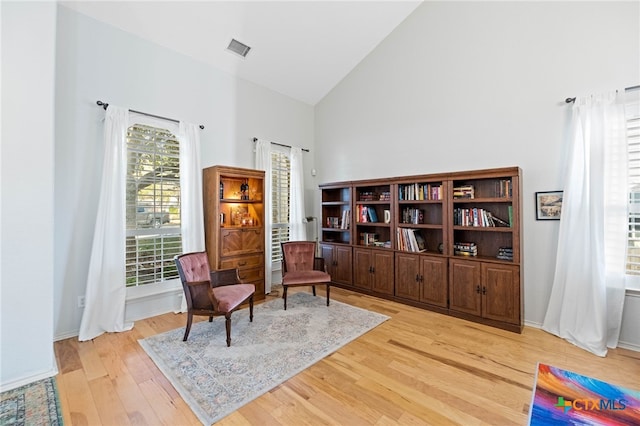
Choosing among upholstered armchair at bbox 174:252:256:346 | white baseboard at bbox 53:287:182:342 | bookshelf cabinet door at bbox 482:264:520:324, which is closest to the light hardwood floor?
bookshelf cabinet door at bbox 482:264:520:324

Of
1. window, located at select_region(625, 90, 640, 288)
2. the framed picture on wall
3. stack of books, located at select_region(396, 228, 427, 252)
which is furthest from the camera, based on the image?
stack of books, located at select_region(396, 228, 427, 252)

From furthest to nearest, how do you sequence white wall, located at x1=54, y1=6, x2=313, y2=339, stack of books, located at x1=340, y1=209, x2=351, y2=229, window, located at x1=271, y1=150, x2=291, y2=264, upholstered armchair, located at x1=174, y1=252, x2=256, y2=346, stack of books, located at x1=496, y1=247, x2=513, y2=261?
window, located at x1=271, y1=150, x2=291, y2=264 → stack of books, located at x1=340, y1=209, x2=351, y2=229 → stack of books, located at x1=496, y1=247, x2=513, y2=261 → white wall, located at x1=54, y1=6, x2=313, y2=339 → upholstered armchair, located at x1=174, y1=252, x2=256, y2=346

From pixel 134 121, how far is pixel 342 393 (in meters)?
3.80

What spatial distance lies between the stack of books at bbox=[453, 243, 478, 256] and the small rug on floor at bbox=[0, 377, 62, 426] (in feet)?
13.6

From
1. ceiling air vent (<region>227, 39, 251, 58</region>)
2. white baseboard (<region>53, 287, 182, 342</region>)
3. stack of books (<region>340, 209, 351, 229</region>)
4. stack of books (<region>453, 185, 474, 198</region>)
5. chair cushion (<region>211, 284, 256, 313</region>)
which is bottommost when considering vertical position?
white baseboard (<region>53, 287, 182, 342</region>)

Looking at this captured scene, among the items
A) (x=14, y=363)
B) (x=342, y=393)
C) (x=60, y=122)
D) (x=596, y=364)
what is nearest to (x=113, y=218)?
(x=60, y=122)

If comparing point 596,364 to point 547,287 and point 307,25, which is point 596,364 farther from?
point 307,25

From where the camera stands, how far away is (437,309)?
3701 mm

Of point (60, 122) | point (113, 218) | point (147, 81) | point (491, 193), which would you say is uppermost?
point (147, 81)

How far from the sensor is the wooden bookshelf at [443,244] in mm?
3223

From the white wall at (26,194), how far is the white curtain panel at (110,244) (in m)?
0.67

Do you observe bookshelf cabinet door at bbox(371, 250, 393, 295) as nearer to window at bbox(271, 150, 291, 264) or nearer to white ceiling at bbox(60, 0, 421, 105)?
window at bbox(271, 150, 291, 264)

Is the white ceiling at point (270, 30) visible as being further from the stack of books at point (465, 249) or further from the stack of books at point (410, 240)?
the stack of books at point (465, 249)

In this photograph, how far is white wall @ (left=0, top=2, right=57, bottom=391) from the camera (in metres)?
2.22
